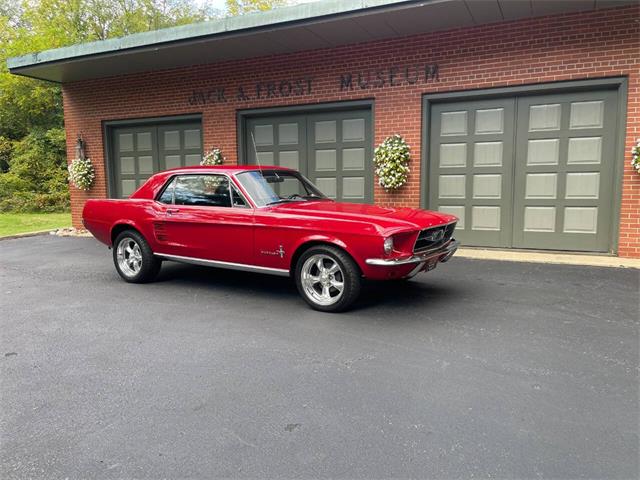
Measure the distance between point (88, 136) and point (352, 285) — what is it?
10429mm

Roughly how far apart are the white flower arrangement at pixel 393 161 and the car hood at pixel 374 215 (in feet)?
11.1

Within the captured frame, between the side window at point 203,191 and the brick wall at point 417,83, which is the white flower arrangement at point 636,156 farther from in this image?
the side window at point 203,191

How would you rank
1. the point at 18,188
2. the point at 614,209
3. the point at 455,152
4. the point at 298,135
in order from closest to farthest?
the point at 614,209
the point at 455,152
the point at 298,135
the point at 18,188

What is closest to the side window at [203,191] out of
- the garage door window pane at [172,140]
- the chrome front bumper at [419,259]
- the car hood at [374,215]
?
the car hood at [374,215]

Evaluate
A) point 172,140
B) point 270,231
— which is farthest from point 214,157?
point 270,231

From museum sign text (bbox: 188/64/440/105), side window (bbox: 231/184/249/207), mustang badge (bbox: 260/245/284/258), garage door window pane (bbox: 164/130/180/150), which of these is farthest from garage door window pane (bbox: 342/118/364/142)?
mustang badge (bbox: 260/245/284/258)

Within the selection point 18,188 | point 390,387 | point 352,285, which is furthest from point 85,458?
point 18,188

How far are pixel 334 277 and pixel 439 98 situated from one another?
200 inches

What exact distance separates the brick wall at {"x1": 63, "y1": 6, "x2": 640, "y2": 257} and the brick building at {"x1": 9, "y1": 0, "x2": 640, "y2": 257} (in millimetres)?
Result: 25

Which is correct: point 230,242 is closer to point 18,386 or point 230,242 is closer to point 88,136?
point 18,386

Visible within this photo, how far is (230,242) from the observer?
5.60 m

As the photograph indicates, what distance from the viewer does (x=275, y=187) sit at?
589 centimetres

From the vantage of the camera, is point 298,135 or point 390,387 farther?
point 298,135

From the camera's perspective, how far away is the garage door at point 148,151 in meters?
11.3
